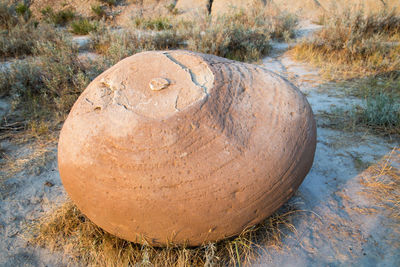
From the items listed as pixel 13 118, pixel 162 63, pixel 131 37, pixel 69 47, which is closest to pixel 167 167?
pixel 162 63

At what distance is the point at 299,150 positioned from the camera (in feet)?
5.55

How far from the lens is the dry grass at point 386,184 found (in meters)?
2.15

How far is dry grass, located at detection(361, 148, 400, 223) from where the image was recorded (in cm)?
215

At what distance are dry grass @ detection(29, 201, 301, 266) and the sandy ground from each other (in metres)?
0.07

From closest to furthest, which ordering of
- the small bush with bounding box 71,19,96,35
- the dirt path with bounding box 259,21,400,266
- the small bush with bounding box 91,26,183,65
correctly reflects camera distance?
the dirt path with bounding box 259,21,400,266 → the small bush with bounding box 91,26,183,65 → the small bush with bounding box 71,19,96,35

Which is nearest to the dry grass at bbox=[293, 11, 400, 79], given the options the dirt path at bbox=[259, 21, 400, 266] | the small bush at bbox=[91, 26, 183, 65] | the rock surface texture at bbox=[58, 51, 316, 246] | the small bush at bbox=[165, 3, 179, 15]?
the dirt path at bbox=[259, 21, 400, 266]

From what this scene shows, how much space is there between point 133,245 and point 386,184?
225 cm

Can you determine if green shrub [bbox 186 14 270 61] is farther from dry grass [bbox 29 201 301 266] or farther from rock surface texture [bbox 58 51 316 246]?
dry grass [bbox 29 201 301 266]

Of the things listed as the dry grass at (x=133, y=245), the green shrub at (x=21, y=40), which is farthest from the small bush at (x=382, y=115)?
the green shrub at (x=21, y=40)

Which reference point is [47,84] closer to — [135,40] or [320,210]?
[135,40]

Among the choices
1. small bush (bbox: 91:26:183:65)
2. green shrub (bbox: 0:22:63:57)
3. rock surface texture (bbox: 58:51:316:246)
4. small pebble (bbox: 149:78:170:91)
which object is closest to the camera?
rock surface texture (bbox: 58:51:316:246)

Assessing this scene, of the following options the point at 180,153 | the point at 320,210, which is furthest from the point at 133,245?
the point at 320,210

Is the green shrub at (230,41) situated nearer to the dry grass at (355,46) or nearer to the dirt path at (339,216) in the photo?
the dry grass at (355,46)

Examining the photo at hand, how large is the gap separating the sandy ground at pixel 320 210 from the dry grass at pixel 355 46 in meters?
2.09
